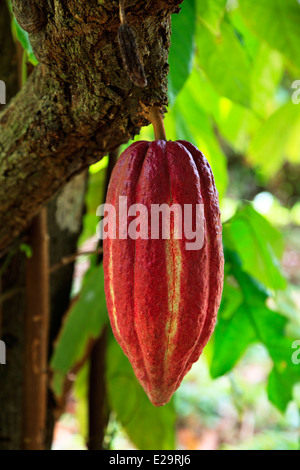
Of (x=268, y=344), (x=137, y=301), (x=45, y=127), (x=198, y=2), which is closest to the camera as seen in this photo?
(x=137, y=301)

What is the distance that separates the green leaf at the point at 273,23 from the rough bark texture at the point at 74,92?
36cm

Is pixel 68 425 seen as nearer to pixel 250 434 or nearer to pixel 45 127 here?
pixel 250 434

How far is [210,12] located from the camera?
0.65 meters

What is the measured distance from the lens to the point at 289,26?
2.29 ft

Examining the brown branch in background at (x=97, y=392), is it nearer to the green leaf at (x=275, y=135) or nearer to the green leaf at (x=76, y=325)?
the green leaf at (x=76, y=325)

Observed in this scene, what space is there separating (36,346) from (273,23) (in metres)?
0.62

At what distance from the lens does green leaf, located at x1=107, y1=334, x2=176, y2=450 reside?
97 cm

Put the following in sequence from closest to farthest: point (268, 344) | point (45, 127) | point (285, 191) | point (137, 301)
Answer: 1. point (137, 301)
2. point (45, 127)
3. point (268, 344)
4. point (285, 191)

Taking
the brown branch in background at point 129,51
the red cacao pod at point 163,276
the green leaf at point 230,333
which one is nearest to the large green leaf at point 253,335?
the green leaf at point 230,333

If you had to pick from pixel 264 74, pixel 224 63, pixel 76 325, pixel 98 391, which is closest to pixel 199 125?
Result: pixel 224 63

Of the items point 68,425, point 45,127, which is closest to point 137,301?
point 45,127

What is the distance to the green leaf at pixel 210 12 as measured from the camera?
2.10 feet
